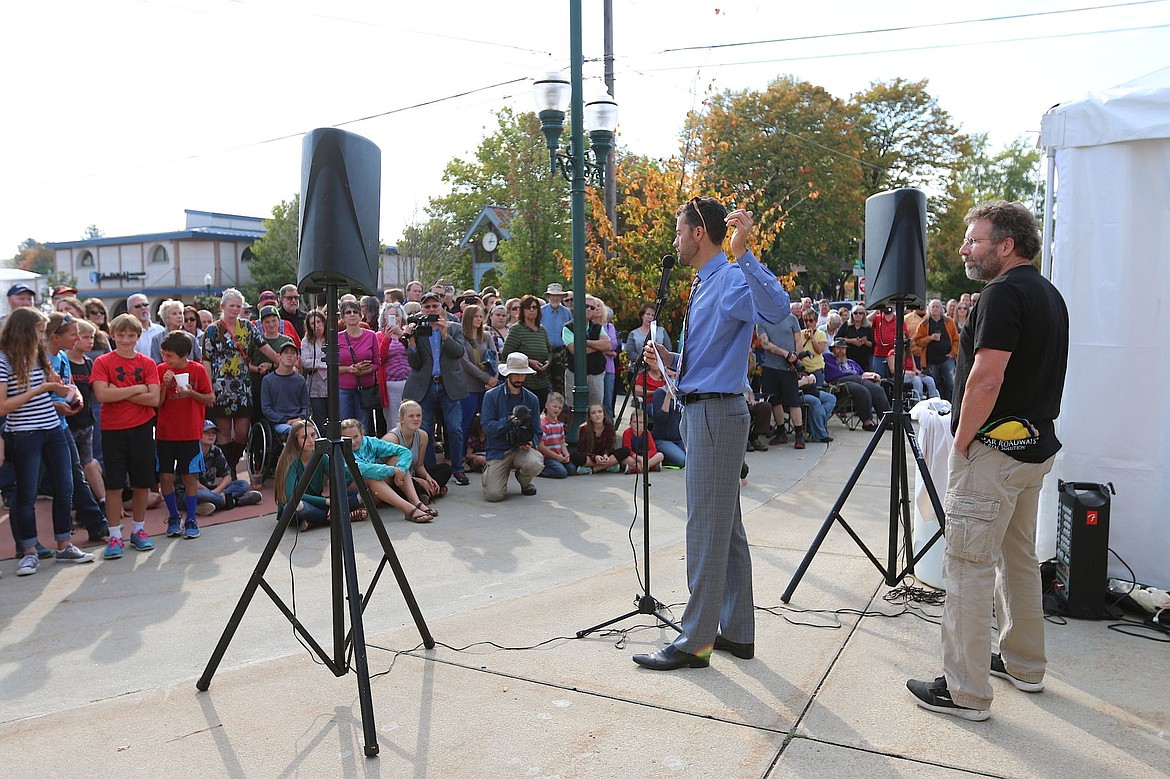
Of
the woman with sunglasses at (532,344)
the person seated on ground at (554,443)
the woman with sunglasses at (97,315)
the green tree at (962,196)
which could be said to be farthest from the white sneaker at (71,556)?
the green tree at (962,196)

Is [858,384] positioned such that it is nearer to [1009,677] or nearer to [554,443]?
[554,443]

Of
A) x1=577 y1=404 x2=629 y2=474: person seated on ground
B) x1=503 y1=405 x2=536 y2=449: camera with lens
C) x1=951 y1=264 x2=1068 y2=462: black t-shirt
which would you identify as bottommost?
x1=577 y1=404 x2=629 y2=474: person seated on ground

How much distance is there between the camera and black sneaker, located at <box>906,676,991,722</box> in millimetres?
3355

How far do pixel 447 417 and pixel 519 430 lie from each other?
4.00ft

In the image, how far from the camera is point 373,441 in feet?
23.5

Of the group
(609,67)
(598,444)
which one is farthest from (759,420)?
(609,67)

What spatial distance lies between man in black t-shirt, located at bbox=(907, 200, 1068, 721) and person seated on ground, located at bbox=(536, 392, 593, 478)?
17.7 feet

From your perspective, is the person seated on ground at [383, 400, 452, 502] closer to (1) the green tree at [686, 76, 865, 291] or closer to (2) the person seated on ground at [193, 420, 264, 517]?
(2) the person seated on ground at [193, 420, 264, 517]

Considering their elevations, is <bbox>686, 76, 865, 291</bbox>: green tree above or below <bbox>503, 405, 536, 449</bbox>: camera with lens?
above

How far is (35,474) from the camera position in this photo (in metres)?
5.81

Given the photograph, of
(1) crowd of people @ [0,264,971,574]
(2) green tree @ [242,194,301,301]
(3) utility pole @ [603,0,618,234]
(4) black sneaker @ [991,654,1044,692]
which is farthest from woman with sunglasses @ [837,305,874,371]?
(2) green tree @ [242,194,301,301]

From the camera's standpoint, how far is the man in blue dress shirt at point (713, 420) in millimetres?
3777

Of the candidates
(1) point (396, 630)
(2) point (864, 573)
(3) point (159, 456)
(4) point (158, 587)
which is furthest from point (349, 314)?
(2) point (864, 573)

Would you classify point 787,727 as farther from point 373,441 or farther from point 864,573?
point 373,441
